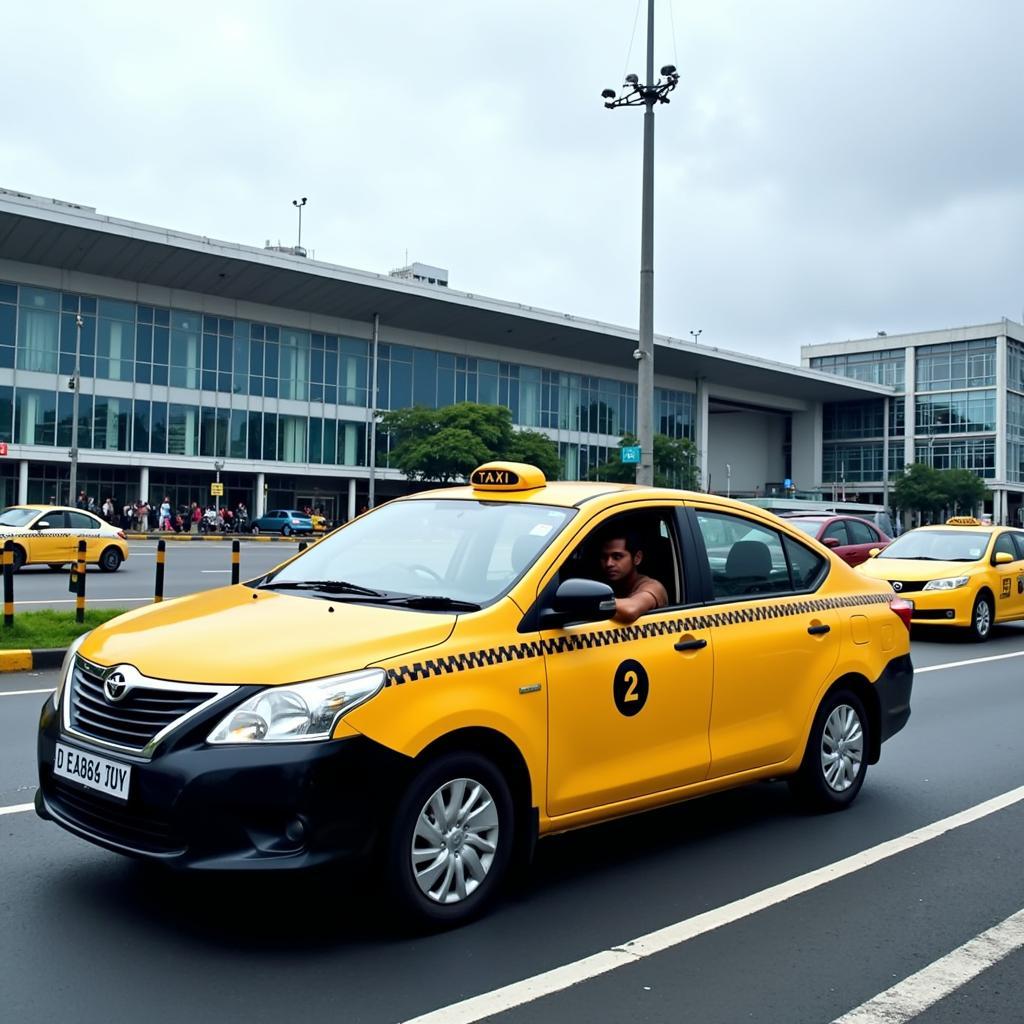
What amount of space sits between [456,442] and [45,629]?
4373cm

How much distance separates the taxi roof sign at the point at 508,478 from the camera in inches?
211

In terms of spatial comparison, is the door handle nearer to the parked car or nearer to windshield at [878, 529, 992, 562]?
windshield at [878, 529, 992, 562]

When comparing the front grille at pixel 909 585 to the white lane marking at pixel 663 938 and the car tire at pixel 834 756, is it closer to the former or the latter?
the car tire at pixel 834 756

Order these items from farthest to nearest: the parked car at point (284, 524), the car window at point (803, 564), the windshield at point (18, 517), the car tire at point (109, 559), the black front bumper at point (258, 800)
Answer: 1. the parked car at point (284, 524)
2. the car tire at point (109, 559)
3. the windshield at point (18, 517)
4. the car window at point (803, 564)
5. the black front bumper at point (258, 800)

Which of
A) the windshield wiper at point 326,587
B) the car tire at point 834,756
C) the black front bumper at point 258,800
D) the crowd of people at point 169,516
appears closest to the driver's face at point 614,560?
the windshield wiper at point 326,587

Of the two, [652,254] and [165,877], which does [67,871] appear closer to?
[165,877]

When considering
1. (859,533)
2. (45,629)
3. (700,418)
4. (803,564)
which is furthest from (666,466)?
(803,564)

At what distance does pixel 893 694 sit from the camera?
638cm

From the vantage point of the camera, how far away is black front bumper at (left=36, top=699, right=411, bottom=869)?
3.71 m

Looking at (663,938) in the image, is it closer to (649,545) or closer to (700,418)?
(649,545)

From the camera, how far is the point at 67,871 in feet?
15.4

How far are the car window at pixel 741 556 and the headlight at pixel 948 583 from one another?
8.97 m

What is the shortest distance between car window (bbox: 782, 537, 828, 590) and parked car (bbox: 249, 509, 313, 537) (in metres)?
47.2

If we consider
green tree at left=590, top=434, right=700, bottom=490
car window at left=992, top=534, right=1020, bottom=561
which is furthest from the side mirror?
green tree at left=590, top=434, right=700, bottom=490
